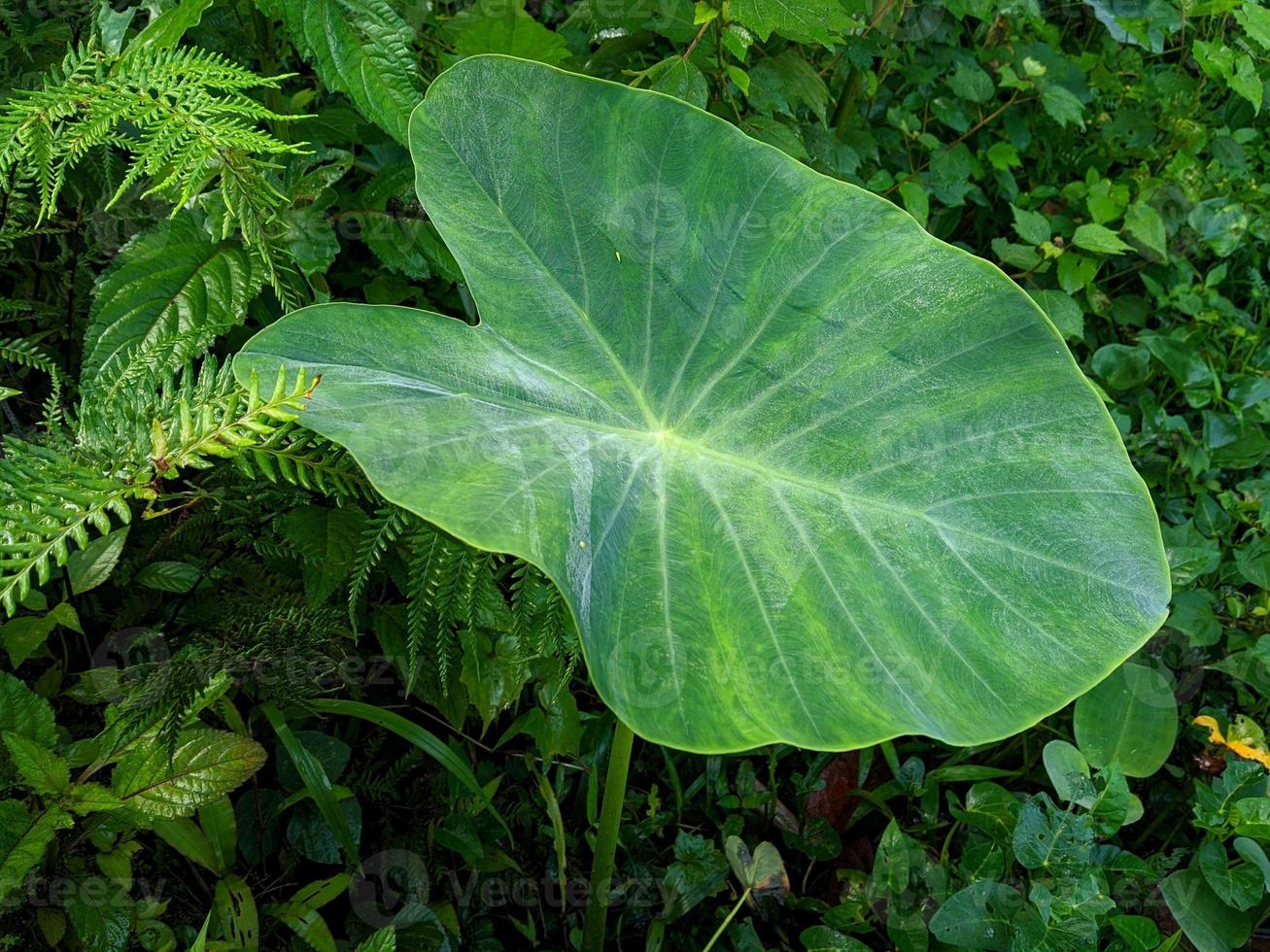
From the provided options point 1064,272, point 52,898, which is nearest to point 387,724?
point 52,898

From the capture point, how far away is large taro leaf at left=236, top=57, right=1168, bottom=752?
98cm

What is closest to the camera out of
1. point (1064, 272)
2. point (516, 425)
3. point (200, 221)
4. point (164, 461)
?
point (164, 461)

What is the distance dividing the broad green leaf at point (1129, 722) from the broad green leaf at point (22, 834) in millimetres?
1368

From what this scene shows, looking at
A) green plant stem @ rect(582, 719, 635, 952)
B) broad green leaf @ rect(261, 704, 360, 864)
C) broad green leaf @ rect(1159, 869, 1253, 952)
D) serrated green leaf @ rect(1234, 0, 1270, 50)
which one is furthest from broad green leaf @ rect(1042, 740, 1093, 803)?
serrated green leaf @ rect(1234, 0, 1270, 50)

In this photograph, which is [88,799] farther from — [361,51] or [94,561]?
[361,51]

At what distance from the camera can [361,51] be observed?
4.03 ft

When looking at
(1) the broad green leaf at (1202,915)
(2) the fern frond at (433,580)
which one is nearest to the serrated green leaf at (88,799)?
(2) the fern frond at (433,580)

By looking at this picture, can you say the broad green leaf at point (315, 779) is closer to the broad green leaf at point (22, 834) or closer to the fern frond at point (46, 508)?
the broad green leaf at point (22, 834)

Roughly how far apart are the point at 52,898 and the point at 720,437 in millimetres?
909

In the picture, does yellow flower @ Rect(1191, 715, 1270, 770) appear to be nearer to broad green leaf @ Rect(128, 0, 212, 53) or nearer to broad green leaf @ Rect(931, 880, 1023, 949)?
broad green leaf @ Rect(931, 880, 1023, 949)

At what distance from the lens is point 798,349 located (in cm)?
118

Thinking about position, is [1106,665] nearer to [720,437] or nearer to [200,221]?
[720,437]

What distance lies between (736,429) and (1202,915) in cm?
91

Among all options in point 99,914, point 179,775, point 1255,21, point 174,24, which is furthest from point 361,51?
point 1255,21
